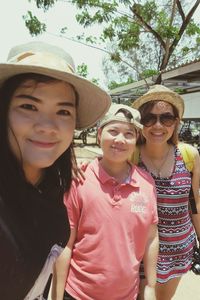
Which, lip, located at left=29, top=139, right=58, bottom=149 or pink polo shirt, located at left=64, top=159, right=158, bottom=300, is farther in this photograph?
pink polo shirt, located at left=64, top=159, right=158, bottom=300

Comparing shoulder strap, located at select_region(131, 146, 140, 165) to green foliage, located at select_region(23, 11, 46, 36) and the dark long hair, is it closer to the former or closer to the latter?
the dark long hair

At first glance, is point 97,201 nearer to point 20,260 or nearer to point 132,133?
point 132,133

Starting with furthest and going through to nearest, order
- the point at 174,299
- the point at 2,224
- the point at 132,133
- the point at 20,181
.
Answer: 1. the point at 174,299
2. the point at 132,133
3. the point at 20,181
4. the point at 2,224

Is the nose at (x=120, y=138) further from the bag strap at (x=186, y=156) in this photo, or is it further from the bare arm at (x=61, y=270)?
the bare arm at (x=61, y=270)

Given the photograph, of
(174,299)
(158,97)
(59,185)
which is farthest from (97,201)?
(174,299)

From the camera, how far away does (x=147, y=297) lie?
1.76 m

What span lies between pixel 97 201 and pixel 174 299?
5.88 feet

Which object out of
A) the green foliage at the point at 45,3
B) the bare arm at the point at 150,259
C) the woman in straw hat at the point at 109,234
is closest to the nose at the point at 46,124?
the woman in straw hat at the point at 109,234

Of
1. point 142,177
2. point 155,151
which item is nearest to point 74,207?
point 142,177

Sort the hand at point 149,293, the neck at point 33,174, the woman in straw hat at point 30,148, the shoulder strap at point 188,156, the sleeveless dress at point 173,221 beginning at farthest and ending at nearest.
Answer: the shoulder strap at point 188,156 < the sleeveless dress at point 173,221 < the hand at point 149,293 < the neck at point 33,174 < the woman in straw hat at point 30,148

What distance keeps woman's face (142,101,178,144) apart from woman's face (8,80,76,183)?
1034 mm

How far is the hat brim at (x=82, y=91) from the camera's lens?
3.64ft

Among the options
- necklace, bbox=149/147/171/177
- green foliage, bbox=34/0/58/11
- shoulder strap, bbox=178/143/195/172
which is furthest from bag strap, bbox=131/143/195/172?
green foliage, bbox=34/0/58/11

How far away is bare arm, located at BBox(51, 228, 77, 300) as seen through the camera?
5.42 ft
